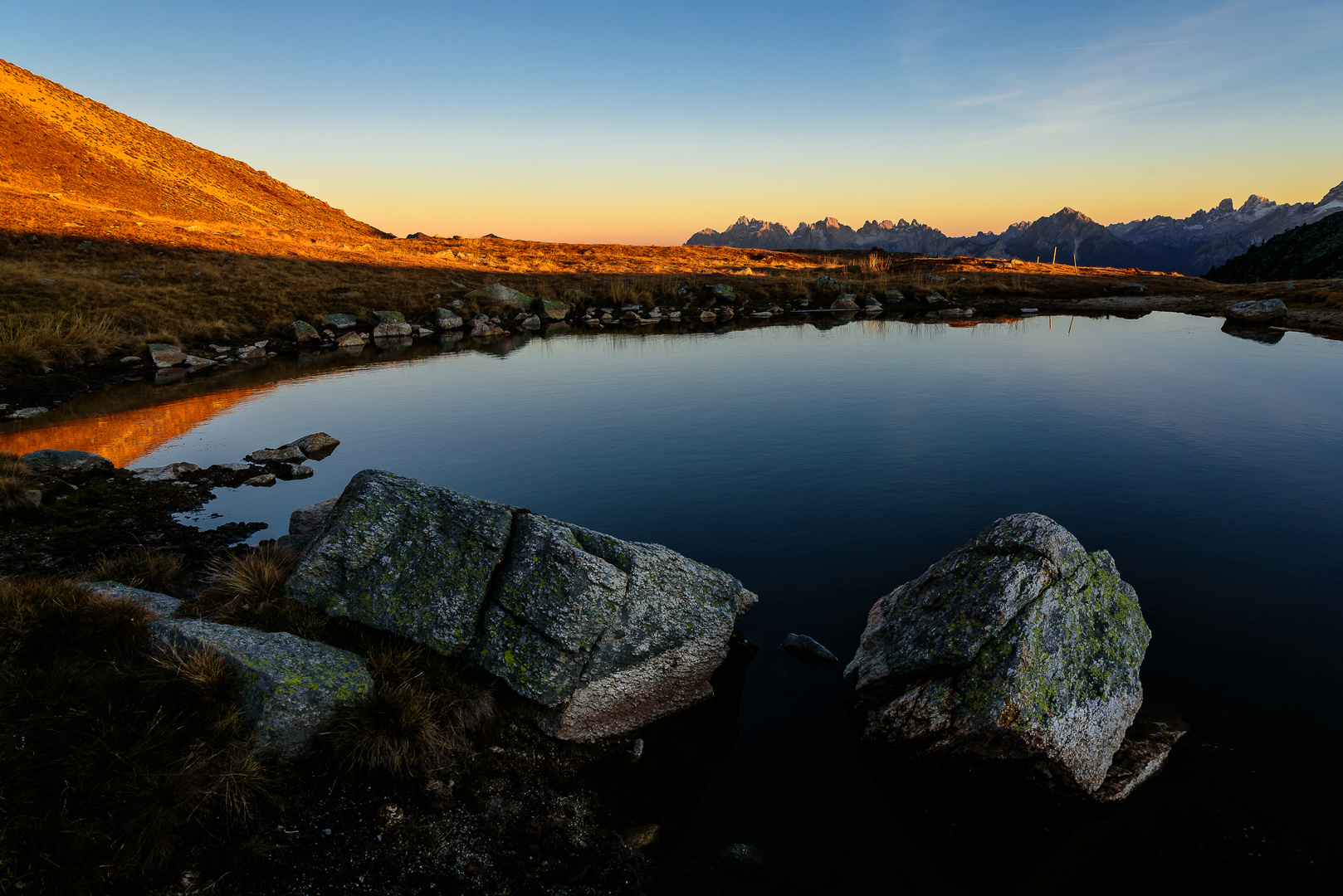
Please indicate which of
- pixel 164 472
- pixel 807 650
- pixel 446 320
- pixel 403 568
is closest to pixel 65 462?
pixel 164 472

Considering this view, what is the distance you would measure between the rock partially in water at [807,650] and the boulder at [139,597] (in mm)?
9298

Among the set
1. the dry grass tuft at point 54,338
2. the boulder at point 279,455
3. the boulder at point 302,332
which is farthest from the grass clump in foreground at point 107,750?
the boulder at point 302,332

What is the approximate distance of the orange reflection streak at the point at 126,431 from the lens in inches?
809

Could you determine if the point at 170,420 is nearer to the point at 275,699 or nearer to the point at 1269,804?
the point at 275,699

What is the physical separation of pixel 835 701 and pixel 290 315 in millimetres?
52520

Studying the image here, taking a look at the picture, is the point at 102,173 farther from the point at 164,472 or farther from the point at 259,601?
the point at 259,601

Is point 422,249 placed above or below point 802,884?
above

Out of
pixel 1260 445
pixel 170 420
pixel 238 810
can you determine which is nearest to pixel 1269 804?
pixel 238 810

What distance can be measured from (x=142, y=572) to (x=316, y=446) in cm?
1108

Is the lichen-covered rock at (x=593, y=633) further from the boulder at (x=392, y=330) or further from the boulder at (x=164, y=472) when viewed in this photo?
the boulder at (x=392, y=330)

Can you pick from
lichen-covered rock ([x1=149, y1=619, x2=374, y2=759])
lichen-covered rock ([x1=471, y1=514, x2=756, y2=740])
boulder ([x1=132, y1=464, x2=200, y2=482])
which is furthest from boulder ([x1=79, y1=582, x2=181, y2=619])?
boulder ([x1=132, y1=464, x2=200, y2=482])

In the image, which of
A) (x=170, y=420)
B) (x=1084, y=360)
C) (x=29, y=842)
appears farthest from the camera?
(x=1084, y=360)

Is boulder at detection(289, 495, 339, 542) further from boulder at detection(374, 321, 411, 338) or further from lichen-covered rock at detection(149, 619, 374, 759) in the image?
boulder at detection(374, 321, 411, 338)

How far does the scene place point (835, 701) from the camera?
9367 millimetres
